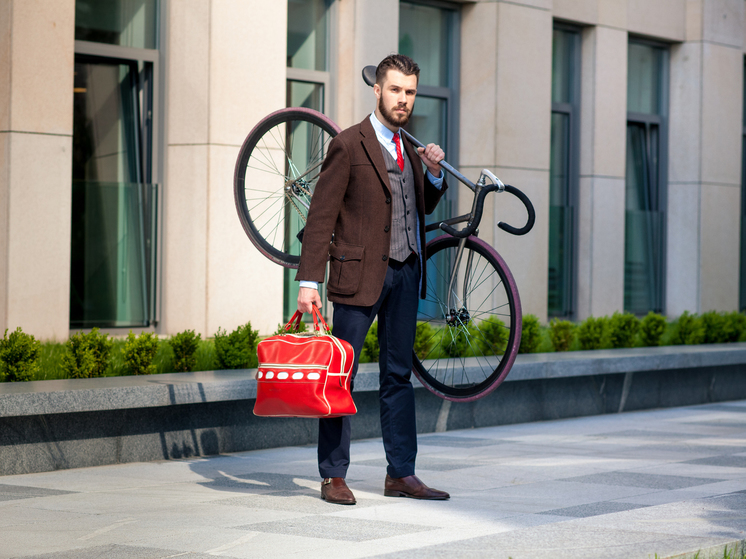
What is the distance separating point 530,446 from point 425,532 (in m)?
3.73

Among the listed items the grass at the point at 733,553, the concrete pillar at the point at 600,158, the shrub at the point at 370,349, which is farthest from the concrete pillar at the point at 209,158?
the grass at the point at 733,553

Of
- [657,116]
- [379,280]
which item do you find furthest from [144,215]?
[657,116]

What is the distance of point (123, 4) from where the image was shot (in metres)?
11.8

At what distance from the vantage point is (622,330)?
42.5 feet

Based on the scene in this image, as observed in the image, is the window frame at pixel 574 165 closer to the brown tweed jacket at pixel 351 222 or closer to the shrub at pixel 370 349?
the shrub at pixel 370 349

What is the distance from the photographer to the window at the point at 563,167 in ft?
53.8

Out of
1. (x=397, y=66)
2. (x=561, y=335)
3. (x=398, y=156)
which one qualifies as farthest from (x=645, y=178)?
(x=397, y=66)

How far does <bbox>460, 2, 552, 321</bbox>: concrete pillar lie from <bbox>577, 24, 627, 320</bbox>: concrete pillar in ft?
4.42

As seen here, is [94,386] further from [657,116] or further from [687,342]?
[657,116]

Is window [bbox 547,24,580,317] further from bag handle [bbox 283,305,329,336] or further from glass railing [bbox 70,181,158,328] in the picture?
bag handle [bbox 283,305,329,336]

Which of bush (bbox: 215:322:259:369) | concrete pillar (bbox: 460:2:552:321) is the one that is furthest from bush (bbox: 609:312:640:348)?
bush (bbox: 215:322:259:369)

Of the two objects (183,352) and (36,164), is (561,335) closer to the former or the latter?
(183,352)

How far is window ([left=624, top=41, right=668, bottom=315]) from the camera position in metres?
17.7

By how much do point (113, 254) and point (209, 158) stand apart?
54.6 inches
